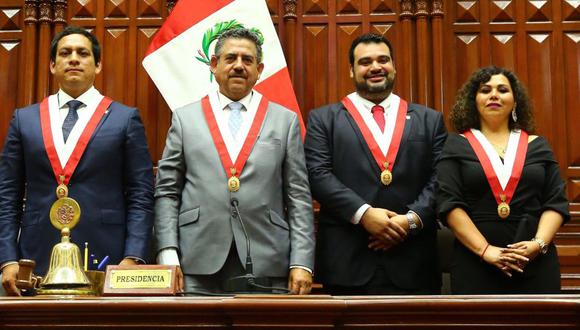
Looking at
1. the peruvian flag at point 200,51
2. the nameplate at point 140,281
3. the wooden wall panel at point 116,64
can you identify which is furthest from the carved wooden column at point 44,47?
the nameplate at point 140,281

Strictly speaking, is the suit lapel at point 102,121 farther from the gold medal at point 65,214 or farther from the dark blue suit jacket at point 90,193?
the gold medal at point 65,214

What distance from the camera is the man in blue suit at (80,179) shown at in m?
3.33

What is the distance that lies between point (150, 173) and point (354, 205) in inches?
32.3

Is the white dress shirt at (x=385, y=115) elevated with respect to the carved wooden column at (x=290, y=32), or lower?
lower

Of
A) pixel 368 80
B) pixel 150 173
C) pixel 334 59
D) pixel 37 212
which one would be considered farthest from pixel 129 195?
pixel 334 59

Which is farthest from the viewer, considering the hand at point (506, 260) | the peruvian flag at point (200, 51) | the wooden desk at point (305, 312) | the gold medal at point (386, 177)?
the peruvian flag at point (200, 51)

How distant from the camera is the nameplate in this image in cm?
243

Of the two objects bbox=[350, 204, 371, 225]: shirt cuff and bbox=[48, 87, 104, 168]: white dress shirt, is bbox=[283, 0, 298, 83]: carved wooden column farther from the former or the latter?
bbox=[350, 204, 371, 225]: shirt cuff

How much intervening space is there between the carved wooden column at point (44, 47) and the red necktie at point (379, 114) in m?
2.24

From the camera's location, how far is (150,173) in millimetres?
3445

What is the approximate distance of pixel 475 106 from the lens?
3574 millimetres

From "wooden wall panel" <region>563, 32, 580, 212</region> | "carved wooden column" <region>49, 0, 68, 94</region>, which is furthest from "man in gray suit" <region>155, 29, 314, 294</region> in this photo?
"wooden wall panel" <region>563, 32, 580, 212</region>

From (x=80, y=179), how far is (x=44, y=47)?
77.8 inches

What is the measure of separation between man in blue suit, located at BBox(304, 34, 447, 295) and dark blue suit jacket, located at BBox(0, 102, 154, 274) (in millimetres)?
709
